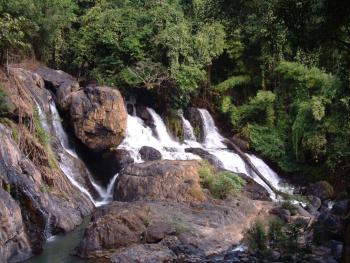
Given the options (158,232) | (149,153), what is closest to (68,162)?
(149,153)

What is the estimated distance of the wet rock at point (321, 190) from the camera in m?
19.3

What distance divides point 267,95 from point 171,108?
15.1 feet

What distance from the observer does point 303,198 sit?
17641 millimetres

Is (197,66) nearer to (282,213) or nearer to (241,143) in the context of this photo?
(241,143)

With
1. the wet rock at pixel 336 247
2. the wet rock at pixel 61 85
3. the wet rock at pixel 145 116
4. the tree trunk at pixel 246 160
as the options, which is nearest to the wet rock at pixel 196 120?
the tree trunk at pixel 246 160

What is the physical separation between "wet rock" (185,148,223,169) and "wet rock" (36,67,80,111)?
526 centimetres

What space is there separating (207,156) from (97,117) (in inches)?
183

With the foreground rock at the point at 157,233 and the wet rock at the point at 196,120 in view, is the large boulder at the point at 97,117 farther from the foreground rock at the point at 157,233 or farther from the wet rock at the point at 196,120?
the foreground rock at the point at 157,233

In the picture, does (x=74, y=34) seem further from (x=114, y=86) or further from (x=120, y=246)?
(x=120, y=246)

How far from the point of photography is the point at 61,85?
794 inches

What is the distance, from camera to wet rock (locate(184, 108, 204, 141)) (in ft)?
75.5

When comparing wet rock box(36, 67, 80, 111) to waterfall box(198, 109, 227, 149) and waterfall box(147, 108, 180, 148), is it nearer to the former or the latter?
waterfall box(147, 108, 180, 148)

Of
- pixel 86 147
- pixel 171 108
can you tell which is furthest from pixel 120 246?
pixel 171 108

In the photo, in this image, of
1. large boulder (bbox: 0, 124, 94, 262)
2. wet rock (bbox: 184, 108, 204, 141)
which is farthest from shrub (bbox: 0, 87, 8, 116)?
wet rock (bbox: 184, 108, 204, 141)
